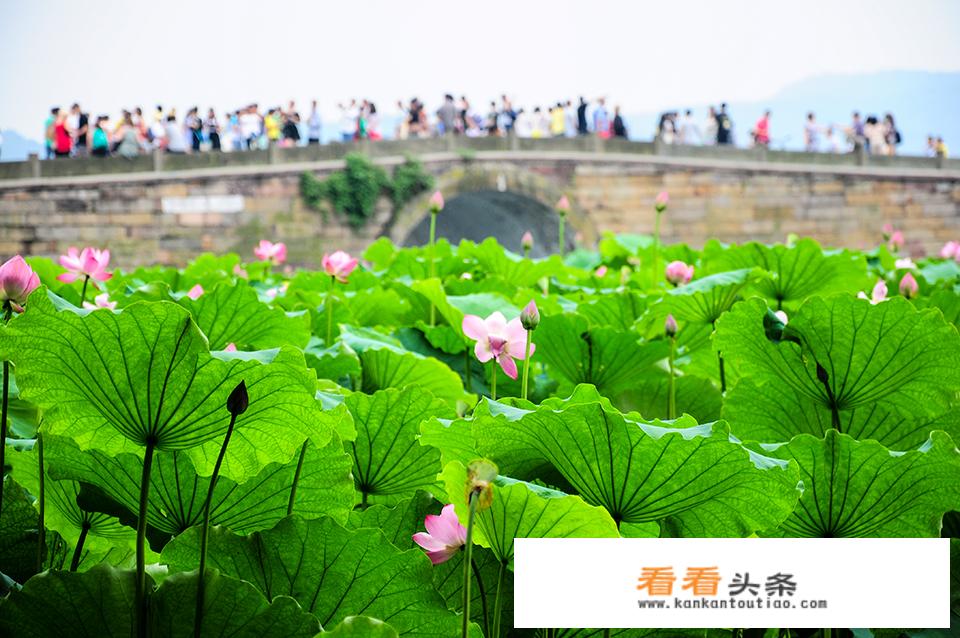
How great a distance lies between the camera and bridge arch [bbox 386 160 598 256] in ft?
56.9

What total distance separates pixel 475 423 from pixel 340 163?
16.1 m

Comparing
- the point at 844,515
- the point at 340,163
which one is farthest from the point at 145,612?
the point at 340,163

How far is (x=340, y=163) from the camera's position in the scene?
54.5 feet

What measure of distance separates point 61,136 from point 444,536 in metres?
16.2

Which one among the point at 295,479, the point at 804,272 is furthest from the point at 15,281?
the point at 804,272

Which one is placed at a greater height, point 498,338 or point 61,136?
point 61,136

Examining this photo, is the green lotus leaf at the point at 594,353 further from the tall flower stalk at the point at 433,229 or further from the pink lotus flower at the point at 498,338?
the tall flower stalk at the point at 433,229

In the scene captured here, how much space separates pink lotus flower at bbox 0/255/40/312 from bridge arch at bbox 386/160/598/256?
47.3 feet

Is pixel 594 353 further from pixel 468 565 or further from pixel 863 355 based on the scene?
pixel 468 565

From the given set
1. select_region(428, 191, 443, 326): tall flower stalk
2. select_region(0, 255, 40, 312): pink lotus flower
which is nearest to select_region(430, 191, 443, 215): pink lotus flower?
select_region(428, 191, 443, 326): tall flower stalk

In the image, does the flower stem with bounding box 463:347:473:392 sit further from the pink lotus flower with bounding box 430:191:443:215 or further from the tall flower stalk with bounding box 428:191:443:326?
the pink lotus flower with bounding box 430:191:443:215

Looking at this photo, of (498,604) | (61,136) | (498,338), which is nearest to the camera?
(498,604)

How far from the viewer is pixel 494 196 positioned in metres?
19.0

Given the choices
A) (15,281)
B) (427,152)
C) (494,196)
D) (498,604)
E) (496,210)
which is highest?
(15,281)
